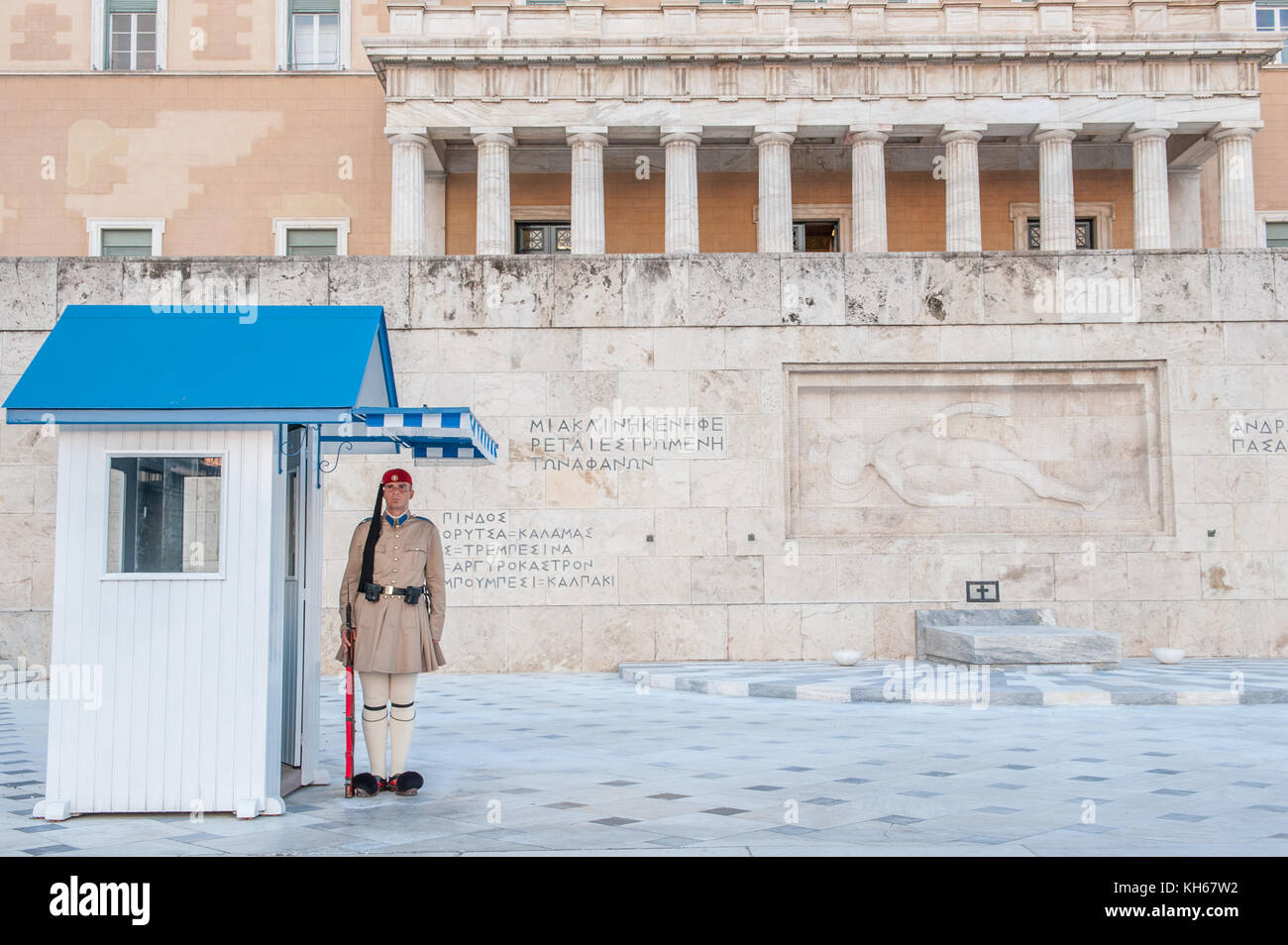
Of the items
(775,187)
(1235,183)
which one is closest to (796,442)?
(775,187)

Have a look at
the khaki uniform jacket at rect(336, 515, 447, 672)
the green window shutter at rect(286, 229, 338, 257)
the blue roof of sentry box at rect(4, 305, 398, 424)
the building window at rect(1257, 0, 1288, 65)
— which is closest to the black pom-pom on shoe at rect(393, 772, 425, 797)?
the khaki uniform jacket at rect(336, 515, 447, 672)

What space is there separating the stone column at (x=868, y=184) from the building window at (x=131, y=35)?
22897mm

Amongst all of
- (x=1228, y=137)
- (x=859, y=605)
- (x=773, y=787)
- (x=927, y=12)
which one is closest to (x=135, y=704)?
(x=773, y=787)

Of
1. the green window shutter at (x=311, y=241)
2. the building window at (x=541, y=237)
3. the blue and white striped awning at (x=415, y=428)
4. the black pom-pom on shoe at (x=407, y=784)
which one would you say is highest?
the building window at (x=541, y=237)

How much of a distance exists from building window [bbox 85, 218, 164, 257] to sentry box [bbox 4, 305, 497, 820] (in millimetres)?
33939

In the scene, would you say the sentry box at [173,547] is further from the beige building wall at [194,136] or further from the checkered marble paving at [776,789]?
the beige building wall at [194,136]

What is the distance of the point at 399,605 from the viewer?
26.1 feet

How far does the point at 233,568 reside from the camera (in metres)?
7.41

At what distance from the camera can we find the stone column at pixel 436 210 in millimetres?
40125

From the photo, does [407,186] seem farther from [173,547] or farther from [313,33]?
[173,547]

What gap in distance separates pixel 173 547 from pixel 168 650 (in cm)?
65

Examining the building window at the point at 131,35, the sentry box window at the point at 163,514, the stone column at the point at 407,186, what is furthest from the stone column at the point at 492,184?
the sentry box window at the point at 163,514

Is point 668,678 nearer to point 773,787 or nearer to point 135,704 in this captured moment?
point 773,787

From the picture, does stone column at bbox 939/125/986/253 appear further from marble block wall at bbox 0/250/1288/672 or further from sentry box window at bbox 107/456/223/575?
sentry box window at bbox 107/456/223/575
